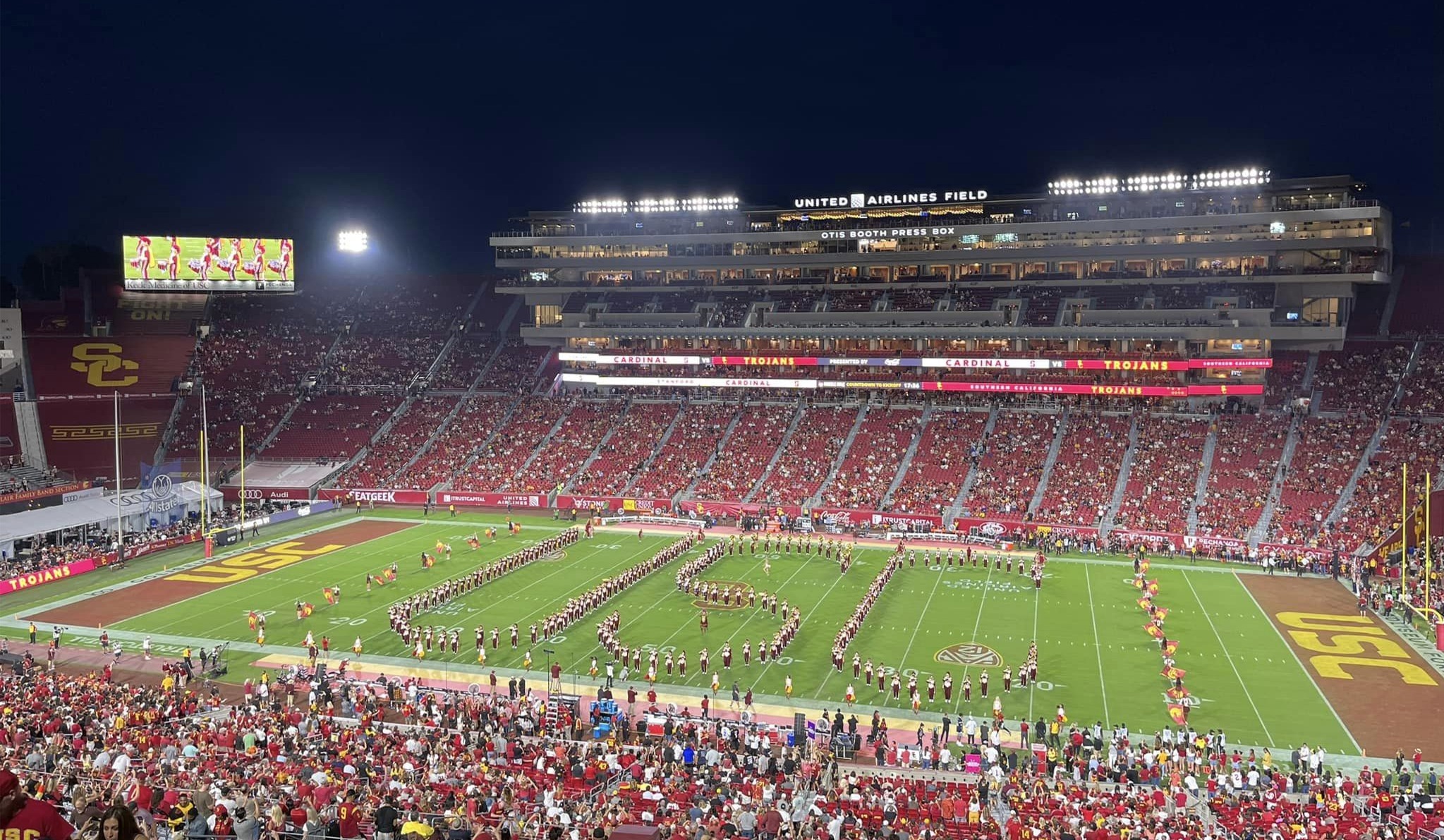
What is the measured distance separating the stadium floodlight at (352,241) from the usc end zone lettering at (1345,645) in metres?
66.4

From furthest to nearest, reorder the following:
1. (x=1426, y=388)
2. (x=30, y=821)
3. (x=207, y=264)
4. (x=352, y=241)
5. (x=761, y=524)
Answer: (x=352, y=241) < (x=207, y=264) < (x=1426, y=388) < (x=761, y=524) < (x=30, y=821)

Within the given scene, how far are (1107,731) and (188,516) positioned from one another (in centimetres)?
3929

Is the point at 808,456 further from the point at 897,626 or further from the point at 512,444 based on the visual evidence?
the point at 897,626

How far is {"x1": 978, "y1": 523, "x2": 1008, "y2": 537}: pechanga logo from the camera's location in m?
41.6

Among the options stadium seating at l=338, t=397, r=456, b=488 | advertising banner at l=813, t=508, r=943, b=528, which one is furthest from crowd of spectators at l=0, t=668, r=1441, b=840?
stadium seating at l=338, t=397, r=456, b=488

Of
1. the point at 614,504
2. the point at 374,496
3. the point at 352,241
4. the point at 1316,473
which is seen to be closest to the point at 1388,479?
the point at 1316,473

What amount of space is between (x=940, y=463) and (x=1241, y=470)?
12352 millimetres

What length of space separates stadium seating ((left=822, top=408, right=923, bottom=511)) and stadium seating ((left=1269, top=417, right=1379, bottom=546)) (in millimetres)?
15619

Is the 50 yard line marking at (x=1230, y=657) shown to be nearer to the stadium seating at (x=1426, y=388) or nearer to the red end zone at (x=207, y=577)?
the stadium seating at (x=1426, y=388)

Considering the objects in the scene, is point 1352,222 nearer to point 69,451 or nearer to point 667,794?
point 667,794

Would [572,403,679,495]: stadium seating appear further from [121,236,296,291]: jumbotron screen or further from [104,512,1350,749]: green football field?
[121,236,296,291]: jumbotron screen

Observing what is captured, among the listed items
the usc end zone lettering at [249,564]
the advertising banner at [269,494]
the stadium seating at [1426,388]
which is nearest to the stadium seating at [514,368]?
the advertising banner at [269,494]

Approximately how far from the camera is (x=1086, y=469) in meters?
45.2

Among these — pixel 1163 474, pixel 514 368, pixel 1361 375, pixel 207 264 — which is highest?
pixel 207 264
